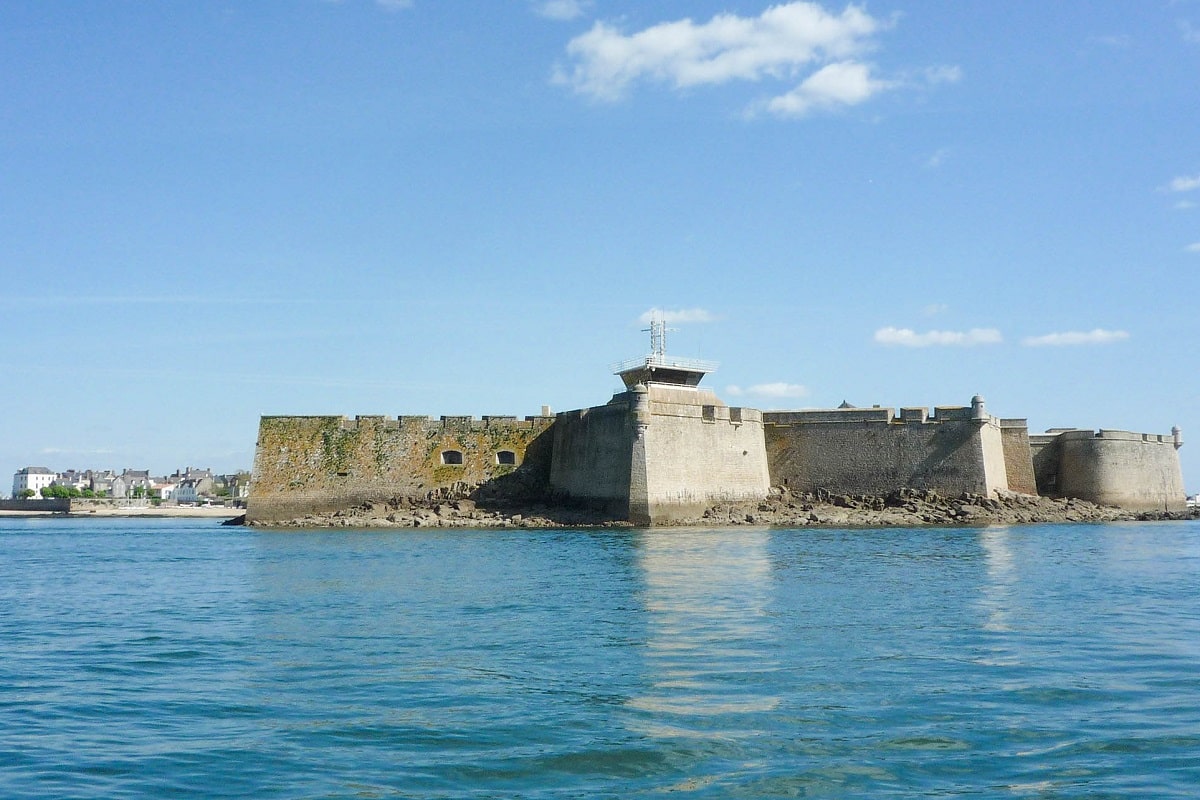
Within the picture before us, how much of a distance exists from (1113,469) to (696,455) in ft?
50.3

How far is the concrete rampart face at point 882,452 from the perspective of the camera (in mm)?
32875

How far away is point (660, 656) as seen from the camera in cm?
991

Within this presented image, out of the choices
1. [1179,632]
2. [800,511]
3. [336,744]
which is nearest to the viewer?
[336,744]

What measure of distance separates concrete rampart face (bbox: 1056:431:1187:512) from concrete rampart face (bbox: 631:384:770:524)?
11.2 metres

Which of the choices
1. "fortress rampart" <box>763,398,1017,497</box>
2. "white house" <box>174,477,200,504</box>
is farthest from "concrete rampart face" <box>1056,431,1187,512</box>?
"white house" <box>174,477,200,504</box>

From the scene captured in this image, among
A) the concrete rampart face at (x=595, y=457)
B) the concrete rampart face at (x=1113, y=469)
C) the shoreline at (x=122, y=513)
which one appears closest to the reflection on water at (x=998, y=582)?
the concrete rampart face at (x=595, y=457)

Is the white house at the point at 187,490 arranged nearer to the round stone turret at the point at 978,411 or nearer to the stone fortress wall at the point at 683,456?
the stone fortress wall at the point at 683,456

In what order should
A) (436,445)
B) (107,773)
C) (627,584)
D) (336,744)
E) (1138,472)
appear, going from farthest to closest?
1. (1138,472)
2. (436,445)
3. (627,584)
4. (336,744)
5. (107,773)

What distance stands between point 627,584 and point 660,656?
604 cm

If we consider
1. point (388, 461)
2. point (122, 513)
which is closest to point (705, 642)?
point (388, 461)

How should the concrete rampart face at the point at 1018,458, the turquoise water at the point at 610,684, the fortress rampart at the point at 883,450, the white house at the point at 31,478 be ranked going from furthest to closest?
the white house at the point at 31,478 < the concrete rampart face at the point at 1018,458 < the fortress rampart at the point at 883,450 < the turquoise water at the point at 610,684

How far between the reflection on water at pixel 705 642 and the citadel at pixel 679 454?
10965mm

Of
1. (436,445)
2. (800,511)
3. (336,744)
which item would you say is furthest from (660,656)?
(436,445)

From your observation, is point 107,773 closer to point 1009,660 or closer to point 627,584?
point 1009,660
